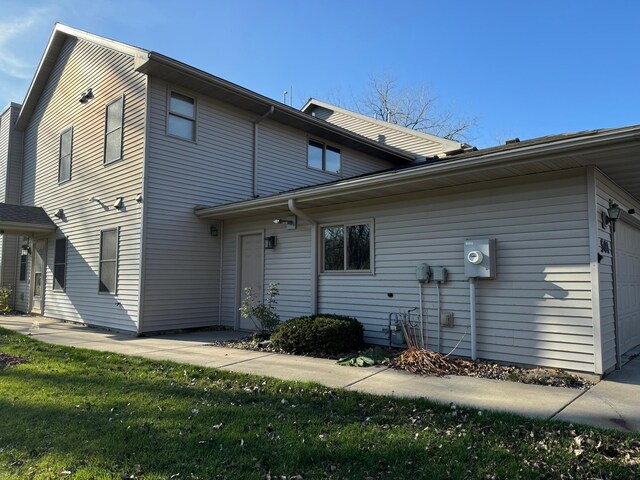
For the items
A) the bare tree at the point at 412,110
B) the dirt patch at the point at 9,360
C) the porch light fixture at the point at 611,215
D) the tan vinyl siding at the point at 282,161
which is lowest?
the dirt patch at the point at 9,360

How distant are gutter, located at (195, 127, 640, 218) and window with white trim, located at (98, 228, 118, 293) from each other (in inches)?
138

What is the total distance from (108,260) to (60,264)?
10.8ft

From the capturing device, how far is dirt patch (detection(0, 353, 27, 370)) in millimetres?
6412

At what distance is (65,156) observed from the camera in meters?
13.1

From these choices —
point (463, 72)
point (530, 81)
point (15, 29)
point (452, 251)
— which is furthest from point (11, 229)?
point (530, 81)

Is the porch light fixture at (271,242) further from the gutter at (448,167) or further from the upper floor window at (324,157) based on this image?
the upper floor window at (324,157)

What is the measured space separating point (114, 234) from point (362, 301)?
6.38 meters

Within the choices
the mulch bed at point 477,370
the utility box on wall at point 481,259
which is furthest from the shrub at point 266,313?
the utility box on wall at point 481,259

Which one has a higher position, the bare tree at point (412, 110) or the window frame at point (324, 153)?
the bare tree at point (412, 110)

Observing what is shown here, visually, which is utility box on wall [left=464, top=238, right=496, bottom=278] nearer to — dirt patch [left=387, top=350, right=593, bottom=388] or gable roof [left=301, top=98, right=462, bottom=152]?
dirt patch [left=387, top=350, right=593, bottom=388]

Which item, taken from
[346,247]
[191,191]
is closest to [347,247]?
[346,247]

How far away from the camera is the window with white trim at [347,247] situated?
8.05m

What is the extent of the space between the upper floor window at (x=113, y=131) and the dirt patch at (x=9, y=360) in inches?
205

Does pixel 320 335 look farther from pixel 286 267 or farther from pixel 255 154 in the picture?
pixel 255 154
